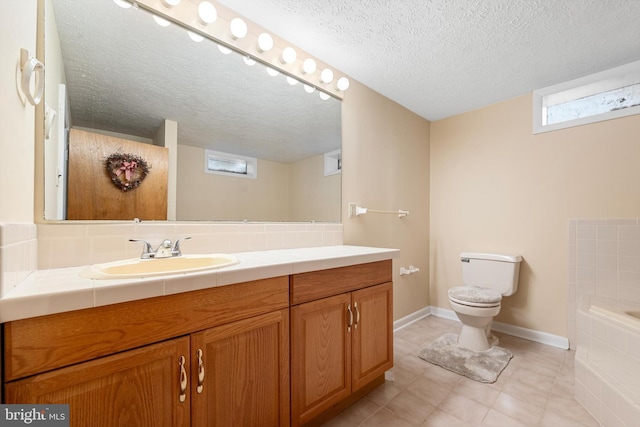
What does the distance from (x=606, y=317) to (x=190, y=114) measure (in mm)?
2638

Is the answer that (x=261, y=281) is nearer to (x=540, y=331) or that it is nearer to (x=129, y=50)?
(x=129, y=50)

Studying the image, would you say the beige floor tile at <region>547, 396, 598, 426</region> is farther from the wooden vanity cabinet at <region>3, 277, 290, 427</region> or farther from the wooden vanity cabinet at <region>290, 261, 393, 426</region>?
the wooden vanity cabinet at <region>3, 277, 290, 427</region>

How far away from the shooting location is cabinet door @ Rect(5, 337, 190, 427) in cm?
64

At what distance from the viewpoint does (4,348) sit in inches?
23.5

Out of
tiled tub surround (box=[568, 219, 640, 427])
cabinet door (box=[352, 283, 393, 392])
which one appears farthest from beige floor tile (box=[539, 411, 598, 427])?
cabinet door (box=[352, 283, 393, 392])

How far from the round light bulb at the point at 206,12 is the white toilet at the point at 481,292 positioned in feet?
7.93

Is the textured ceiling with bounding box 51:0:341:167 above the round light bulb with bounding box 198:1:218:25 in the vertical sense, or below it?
below

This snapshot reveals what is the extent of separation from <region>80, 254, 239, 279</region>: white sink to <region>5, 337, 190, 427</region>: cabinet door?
25cm

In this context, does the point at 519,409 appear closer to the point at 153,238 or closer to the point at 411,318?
the point at 411,318

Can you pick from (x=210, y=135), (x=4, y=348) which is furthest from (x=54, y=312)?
(x=210, y=135)

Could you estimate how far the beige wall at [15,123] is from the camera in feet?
2.30

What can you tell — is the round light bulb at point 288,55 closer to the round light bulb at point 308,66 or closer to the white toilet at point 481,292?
the round light bulb at point 308,66

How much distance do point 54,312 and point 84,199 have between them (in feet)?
2.15

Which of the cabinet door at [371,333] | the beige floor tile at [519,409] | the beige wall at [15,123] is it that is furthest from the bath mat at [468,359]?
the beige wall at [15,123]
